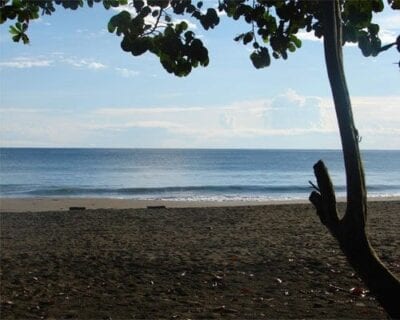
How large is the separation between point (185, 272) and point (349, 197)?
5.20 meters

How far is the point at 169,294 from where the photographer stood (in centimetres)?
700

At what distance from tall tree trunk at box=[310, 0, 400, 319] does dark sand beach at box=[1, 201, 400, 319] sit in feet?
7.90

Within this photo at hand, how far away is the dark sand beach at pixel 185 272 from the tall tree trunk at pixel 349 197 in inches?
94.8

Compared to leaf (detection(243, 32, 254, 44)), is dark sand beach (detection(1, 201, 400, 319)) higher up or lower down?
lower down

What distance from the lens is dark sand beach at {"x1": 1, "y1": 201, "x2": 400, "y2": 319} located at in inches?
245

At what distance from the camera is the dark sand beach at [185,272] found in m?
6.23

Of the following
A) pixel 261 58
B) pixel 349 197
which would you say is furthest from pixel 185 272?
pixel 349 197

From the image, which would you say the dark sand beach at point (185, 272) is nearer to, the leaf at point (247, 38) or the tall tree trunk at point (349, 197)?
the tall tree trunk at point (349, 197)

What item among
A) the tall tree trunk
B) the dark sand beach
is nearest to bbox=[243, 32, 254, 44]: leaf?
the tall tree trunk

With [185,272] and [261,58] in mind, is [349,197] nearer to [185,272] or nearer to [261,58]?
[261,58]

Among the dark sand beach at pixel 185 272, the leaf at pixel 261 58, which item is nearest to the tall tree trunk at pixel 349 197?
the leaf at pixel 261 58

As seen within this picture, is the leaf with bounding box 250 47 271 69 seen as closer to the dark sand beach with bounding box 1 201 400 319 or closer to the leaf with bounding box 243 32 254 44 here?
the leaf with bounding box 243 32 254 44

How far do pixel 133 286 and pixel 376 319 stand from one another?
3200 millimetres

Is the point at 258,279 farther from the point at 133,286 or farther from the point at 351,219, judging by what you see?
the point at 351,219
